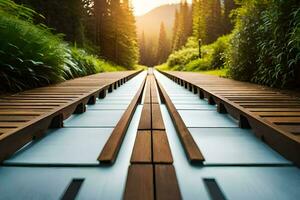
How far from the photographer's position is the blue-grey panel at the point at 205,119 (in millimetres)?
3291

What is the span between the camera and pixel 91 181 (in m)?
1.79

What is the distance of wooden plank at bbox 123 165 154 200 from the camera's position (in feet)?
4.90

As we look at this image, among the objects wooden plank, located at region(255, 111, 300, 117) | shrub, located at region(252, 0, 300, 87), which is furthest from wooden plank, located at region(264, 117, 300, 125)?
shrub, located at region(252, 0, 300, 87)

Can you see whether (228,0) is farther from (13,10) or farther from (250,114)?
(250,114)

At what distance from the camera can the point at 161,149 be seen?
221 cm

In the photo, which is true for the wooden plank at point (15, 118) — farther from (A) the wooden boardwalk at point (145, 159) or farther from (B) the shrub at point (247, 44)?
(B) the shrub at point (247, 44)

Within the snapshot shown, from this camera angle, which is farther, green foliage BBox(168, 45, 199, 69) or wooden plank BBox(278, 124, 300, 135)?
green foliage BBox(168, 45, 199, 69)

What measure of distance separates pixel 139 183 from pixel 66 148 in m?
0.97

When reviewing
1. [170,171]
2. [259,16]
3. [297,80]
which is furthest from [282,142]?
[259,16]

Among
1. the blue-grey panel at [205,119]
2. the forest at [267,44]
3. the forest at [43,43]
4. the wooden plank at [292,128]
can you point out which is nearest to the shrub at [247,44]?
the forest at [267,44]

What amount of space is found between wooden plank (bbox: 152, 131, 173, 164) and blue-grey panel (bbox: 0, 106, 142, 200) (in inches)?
7.7

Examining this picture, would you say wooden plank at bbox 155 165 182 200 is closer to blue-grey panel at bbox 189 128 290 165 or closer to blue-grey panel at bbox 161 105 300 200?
blue-grey panel at bbox 161 105 300 200

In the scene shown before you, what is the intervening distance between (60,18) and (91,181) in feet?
62.0

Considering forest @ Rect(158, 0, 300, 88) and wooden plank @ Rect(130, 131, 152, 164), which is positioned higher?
forest @ Rect(158, 0, 300, 88)
